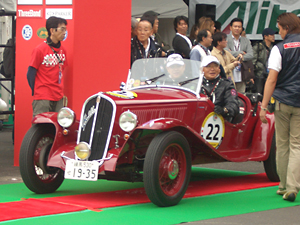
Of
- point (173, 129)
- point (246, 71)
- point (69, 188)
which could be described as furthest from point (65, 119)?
point (246, 71)

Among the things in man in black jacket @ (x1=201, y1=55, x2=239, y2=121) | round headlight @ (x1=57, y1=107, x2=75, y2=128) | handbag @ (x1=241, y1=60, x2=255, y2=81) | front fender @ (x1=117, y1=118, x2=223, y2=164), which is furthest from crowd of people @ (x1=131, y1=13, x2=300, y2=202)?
handbag @ (x1=241, y1=60, x2=255, y2=81)

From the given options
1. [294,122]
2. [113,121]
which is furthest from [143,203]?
[294,122]

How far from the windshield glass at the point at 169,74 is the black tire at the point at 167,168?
3.68 feet

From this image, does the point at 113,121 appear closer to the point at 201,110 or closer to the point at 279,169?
the point at 201,110

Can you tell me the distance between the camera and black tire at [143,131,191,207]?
200 inches

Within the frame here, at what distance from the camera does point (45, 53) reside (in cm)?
732

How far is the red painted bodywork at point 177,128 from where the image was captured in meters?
5.41

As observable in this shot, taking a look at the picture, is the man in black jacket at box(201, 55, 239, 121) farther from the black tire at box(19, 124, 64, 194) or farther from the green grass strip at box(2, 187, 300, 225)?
the black tire at box(19, 124, 64, 194)

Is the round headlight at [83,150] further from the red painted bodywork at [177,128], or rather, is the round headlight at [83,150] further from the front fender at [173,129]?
the front fender at [173,129]

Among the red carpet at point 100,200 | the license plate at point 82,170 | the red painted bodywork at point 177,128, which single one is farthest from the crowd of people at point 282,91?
the license plate at point 82,170

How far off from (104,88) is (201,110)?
93.0 inches

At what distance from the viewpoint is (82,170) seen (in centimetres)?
527

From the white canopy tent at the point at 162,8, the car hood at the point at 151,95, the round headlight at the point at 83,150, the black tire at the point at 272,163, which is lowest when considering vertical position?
the black tire at the point at 272,163

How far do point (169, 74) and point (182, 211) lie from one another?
79.5 inches
